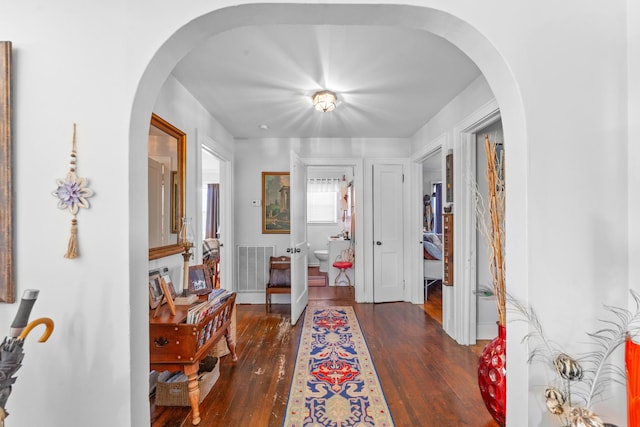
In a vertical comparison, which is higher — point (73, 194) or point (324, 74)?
point (324, 74)

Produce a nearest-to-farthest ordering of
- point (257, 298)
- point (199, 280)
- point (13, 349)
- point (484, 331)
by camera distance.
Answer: point (13, 349) → point (199, 280) → point (484, 331) → point (257, 298)

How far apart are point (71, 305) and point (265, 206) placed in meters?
3.47

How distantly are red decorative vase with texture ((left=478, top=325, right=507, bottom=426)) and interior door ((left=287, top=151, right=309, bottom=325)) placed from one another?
2.19m

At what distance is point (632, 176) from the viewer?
1.21 m

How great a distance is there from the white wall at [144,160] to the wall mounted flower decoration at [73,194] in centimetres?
3

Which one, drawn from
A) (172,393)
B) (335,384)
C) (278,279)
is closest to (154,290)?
(172,393)

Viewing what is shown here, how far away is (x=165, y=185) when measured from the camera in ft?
8.21

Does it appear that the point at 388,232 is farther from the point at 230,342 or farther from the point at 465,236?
the point at 230,342

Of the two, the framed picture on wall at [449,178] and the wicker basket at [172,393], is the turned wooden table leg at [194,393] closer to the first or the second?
the wicker basket at [172,393]

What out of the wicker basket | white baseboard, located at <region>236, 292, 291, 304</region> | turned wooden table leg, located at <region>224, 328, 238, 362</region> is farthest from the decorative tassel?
white baseboard, located at <region>236, 292, 291, 304</region>

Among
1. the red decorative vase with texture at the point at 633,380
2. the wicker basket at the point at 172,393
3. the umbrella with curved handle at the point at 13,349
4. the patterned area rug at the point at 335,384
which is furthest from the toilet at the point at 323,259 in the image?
the umbrella with curved handle at the point at 13,349

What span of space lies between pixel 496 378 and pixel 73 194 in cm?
223

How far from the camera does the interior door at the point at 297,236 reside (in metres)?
3.71

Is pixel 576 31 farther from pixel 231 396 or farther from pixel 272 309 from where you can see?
pixel 272 309
